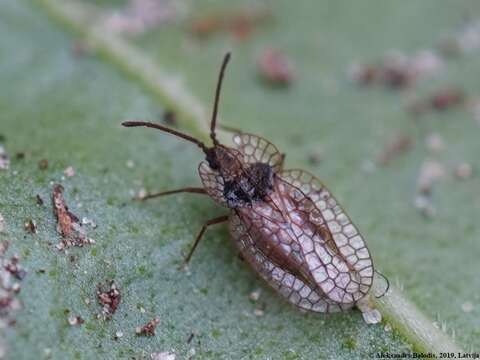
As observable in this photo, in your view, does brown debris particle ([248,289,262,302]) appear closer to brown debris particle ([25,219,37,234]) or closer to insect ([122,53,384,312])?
insect ([122,53,384,312])

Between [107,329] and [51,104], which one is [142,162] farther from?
[107,329]

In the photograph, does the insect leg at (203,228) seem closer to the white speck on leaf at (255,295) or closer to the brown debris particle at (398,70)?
the white speck on leaf at (255,295)

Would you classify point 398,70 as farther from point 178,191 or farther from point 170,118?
point 178,191

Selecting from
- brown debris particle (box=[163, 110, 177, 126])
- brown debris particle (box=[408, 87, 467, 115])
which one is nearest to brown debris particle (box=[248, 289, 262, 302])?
brown debris particle (box=[163, 110, 177, 126])

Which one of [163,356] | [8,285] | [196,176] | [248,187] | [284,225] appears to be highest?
[196,176]

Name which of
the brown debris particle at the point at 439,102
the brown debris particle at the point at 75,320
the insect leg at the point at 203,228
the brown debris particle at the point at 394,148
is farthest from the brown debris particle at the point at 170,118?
the brown debris particle at the point at 439,102

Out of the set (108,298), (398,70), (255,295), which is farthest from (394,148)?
(108,298)
